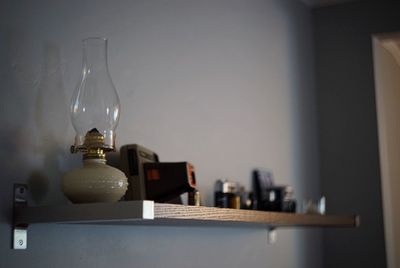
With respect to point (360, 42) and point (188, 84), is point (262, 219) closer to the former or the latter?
point (188, 84)

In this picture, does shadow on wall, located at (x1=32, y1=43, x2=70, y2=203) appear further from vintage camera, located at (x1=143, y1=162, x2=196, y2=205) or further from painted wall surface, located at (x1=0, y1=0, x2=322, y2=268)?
vintage camera, located at (x1=143, y1=162, x2=196, y2=205)

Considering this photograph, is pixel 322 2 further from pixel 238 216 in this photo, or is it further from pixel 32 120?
pixel 32 120

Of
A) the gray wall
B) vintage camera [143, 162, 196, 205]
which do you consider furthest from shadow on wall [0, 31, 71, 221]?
the gray wall

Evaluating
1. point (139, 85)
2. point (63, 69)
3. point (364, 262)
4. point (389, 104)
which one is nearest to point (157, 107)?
point (139, 85)

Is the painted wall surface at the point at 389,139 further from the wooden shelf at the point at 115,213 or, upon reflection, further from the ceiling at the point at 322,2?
the wooden shelf at the point at 115,213

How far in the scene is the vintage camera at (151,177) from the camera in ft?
6.25

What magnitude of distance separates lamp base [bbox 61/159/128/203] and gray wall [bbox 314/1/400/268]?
216 cm

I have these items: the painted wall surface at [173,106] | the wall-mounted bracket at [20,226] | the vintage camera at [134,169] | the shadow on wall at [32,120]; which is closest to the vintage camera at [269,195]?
the painted wall surface at [173,106]

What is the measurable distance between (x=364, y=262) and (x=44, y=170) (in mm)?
2219

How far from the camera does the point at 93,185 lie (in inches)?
64.5

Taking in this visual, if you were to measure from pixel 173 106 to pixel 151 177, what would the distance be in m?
0.50

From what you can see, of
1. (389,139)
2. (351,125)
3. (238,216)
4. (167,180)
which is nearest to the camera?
(167,180)

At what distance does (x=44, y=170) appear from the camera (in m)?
1.77

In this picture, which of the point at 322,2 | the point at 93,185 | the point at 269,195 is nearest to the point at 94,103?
the point at 93,185
